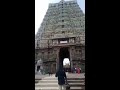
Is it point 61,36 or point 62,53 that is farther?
point 62,53

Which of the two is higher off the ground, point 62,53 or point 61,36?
point 61,36

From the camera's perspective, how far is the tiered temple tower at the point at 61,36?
31859mm

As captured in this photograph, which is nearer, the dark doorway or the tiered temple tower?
the tiered temple tower

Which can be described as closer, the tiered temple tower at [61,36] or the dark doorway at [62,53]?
the tiered temple tower at [61,36]

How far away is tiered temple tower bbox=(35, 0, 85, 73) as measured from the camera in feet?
105

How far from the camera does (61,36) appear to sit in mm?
32938
